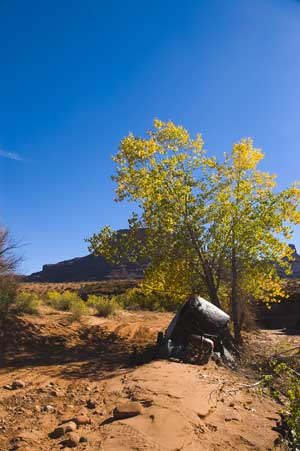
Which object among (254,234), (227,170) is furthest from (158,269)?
(227,170)

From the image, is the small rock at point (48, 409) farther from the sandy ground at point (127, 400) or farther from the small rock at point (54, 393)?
the small rock at point (54, 393)

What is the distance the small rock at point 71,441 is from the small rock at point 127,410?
797mm

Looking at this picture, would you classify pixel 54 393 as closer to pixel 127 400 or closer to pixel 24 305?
pixel 127 400

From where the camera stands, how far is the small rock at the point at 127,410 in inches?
199

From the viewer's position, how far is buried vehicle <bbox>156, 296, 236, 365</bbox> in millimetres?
9055

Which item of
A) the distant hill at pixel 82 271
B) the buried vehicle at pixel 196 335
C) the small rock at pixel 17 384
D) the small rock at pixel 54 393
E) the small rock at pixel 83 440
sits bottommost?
the small rock at pixel 83 440

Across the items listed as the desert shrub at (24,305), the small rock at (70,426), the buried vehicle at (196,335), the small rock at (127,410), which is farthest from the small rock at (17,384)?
the desert shrub at (24,305)

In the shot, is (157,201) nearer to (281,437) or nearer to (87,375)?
(87,375)

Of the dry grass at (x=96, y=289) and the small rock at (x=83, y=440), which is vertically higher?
the dry grass at (x=96, y=289)

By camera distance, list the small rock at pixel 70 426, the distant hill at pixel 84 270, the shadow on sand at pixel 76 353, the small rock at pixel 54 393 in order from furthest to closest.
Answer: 1. the distant hill at pixel 84 270
2. the shadow on sand at pixel 76 353
3. the small rock at pixel 54 393
4. the small rock at pixel 70 426

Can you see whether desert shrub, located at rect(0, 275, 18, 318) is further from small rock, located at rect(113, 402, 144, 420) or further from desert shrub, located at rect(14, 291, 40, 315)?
small rock, located at rect(113, 402, 144, 420)

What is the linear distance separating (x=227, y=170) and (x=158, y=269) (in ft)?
13.2

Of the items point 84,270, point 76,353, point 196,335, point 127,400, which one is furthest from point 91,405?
point 84,270

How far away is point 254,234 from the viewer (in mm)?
10977
